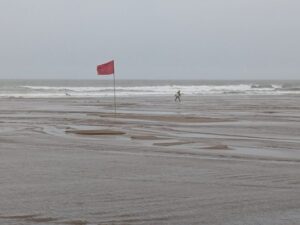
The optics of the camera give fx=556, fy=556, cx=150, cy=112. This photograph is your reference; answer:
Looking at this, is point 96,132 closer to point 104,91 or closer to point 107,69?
point 107,69

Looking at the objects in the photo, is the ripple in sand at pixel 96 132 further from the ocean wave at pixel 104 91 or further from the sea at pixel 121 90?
the ocean wave at pixel 104 91

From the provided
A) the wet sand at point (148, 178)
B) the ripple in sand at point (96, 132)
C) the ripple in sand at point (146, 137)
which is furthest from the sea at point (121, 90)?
the wet sand at point (148, 178)

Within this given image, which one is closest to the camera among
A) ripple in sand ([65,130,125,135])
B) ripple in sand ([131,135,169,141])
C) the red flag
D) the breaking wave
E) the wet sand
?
the wet sand

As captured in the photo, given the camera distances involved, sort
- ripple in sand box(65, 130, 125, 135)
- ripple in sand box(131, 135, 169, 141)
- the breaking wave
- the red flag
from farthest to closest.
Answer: the breaking wave
the red flag
ripple in sand box(65, 130, 125, 135)
ripple in sand box(131, 135, 169, 141)

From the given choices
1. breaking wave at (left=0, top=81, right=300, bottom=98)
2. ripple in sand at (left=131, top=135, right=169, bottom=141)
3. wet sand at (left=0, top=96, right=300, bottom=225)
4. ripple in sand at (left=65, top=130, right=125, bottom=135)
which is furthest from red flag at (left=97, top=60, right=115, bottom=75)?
breaking wave at (left=0, top=81, right=300, bottom=98)

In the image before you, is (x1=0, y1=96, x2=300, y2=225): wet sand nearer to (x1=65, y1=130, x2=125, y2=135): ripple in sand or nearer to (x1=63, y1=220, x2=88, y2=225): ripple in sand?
(x1=63, y1=220, x2=88, y2=225): ripple in sand

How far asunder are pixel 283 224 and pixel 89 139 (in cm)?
926

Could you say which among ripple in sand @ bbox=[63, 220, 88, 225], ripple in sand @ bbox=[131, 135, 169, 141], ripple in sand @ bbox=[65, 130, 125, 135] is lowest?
ripple in sand @ bbox=[131, 135, 169, 141]

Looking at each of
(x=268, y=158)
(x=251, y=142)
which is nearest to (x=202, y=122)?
(x=251, y=142)

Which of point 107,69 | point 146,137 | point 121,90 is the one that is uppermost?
point 107,69

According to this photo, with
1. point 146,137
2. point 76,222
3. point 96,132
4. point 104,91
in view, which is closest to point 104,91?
point 104,91

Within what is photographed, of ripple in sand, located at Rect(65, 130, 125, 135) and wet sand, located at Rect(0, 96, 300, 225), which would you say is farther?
ripple in sand, located at Rect(65, 130, 125, 135)

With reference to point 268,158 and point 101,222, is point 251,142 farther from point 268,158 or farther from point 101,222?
point 101,222

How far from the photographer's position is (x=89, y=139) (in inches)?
588
